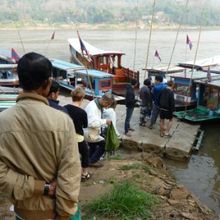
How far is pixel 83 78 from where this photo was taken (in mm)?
17266

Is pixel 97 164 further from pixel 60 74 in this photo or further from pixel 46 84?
pixel 60 74

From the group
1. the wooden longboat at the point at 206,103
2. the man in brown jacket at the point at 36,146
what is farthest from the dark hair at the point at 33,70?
the wooden longboat at the point at 206,103

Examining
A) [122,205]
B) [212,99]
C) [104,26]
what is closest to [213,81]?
[212,99]

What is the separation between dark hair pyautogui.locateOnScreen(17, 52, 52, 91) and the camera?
2.24 m

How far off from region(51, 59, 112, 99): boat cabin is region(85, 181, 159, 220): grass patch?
405 inches

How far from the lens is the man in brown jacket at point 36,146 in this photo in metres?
2.25

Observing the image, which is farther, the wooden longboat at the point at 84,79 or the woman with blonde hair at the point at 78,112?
the wooden longboat at the point at 84,79

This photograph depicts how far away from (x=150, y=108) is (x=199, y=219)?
22.0 ft

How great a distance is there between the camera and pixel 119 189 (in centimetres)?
505

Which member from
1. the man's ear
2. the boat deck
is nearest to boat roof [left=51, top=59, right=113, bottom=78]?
the boat deck

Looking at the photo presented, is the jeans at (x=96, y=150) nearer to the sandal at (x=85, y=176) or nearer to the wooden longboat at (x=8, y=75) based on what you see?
the sandal at (x=85, y=176)

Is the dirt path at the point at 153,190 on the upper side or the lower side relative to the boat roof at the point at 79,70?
upper

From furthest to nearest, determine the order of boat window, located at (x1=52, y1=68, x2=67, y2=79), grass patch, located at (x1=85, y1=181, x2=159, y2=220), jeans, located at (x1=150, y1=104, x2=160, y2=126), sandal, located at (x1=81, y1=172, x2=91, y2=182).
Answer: boat window, located at (x1=52, y1=68, x2=67, y2=79) < jeans, located at (x1=150, y1=104, x2=160, y2=126) < sandal, located at (x1=81, y1=172, x2=91, y2=182) < grass patch, located at (x1=85, y1=181, x2=159, y2=220)

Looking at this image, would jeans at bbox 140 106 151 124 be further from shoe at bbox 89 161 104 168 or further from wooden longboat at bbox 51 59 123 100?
shoe at bbox 89 161 104 168
